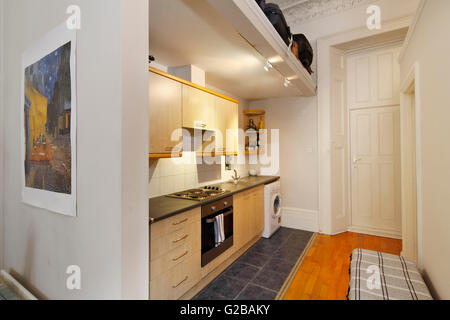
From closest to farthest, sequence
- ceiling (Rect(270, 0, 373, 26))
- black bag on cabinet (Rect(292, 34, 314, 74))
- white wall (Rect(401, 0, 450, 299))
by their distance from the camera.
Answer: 1. white wall (Rect(401, 0, 450, 299))
2. black bag on cabinet (Rect(292, 34, 314, 74))
3. ceiling (Rect(270, 0, 373, 26))

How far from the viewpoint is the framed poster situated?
1062 mm

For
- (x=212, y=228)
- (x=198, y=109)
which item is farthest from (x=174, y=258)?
(x=198, y=109)

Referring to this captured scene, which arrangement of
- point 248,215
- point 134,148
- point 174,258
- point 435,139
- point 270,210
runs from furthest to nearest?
point 270,210
point 248,215
point 174,258
point 435,139
point 134,148

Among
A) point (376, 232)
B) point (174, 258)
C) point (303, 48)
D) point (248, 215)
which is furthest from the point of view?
point (376, 232)

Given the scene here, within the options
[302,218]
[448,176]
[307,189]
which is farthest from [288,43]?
[302,218]

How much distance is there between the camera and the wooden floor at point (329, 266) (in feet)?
7.03

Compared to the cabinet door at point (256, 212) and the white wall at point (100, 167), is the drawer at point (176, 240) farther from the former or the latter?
the cabinet door at point (256, 212)

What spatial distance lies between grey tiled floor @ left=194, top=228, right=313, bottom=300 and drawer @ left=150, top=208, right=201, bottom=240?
0.78 m

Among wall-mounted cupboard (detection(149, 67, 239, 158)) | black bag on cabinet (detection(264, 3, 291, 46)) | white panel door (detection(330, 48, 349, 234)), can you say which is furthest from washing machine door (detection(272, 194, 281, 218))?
black bag on cabinet (detection(264, 3, 291, 46))

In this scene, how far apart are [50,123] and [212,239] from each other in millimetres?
1761

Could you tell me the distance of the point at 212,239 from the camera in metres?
2.33

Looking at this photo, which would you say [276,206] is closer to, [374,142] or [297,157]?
[297,157]

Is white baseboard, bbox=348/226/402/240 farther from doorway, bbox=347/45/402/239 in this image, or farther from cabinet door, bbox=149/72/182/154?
cabinet door, bbox=149/72/182/154
